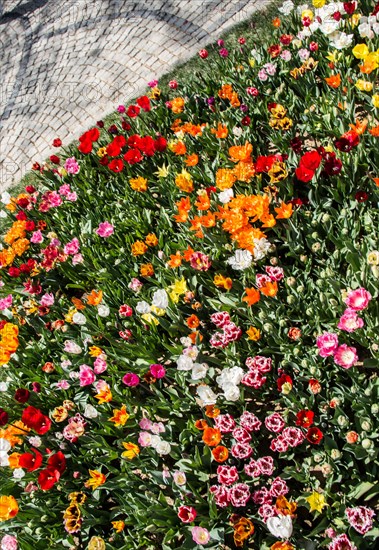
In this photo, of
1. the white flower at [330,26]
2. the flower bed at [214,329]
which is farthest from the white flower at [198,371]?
the white flower at [330,26]

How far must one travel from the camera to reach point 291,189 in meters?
3.16

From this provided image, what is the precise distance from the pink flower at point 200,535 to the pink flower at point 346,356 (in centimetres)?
87

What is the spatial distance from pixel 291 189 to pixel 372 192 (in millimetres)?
452

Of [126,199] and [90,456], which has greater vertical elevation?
[126,199]

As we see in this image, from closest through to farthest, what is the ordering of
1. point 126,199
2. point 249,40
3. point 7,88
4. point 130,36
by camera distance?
point 126,199 → point 249,40 → point 130,36 → point 7,88

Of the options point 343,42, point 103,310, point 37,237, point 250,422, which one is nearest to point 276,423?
point 250,422

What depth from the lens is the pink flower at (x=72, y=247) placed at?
3.52 meters

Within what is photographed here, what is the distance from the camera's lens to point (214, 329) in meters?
3.04

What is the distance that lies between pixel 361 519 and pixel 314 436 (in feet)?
1.15

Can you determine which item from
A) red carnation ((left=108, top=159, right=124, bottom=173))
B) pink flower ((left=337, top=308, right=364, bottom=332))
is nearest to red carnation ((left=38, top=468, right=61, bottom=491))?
pink flower ((left=337, top=308, right=364, bottom=332))

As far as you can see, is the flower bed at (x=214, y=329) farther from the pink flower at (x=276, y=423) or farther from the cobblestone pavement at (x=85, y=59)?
the cobblestone pavement at (x=85, y=59)

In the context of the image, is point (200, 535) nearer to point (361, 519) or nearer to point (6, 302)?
point (361, 519)

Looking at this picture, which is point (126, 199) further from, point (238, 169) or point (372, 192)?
point (372, 192)

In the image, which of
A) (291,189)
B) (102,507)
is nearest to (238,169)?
(291,189)
